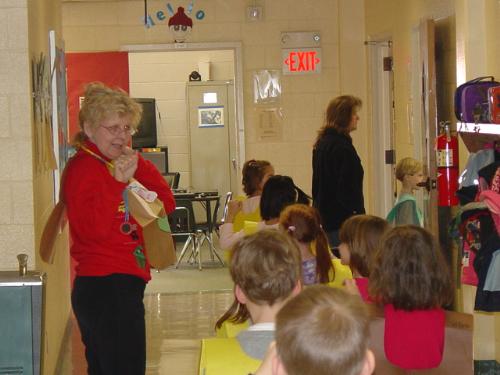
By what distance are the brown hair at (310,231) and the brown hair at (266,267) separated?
1.45 meters

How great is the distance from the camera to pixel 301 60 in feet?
32.0

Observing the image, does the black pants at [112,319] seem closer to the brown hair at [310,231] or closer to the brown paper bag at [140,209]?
the brown paper bag at [140,209]

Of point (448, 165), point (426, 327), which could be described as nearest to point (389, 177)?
point (448, 165)

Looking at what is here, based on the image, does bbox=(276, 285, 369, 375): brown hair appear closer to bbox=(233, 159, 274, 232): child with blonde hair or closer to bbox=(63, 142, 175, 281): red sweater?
bbox=(63, 142, 175, 281): red sweater

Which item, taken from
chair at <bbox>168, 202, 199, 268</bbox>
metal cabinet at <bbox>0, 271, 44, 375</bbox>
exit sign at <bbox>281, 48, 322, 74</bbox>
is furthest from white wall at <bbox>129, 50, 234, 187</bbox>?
metal cabinet at <bbox>0, 271, 44, 375</bbox>

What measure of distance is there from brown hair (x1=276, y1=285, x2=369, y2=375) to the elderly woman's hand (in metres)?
1.70

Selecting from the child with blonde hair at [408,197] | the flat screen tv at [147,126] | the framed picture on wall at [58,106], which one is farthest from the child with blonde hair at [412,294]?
the flat screen tv at [147,126]

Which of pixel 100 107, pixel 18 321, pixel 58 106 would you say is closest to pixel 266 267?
pixel 18 321

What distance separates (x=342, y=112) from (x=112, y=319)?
2.85 metres

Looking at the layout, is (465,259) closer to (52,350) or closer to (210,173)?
(52,350)

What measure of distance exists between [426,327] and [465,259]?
930mm

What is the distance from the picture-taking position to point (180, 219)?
10.0 meters

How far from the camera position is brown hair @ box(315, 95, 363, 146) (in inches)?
229

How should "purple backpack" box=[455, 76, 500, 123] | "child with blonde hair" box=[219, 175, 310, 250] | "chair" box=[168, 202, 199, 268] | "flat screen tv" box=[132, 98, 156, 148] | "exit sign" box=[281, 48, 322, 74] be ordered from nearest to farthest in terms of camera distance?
"purple backpack" box=[455, 76, 500, 123] → "child with blonde hair" box=[219, 175, 310, 250] → "exit sign" box=[281, 48, 322, 74] → "chair" box=[168, 202, 199, 268] → "flat screen tv" box=[132, 98, 156, 148]
